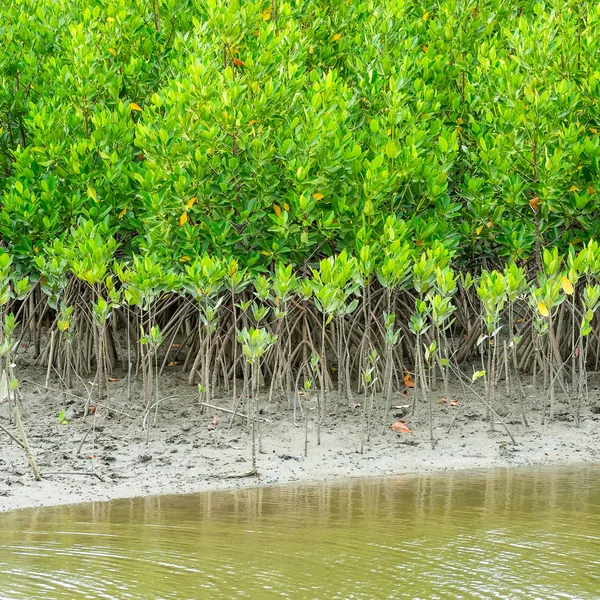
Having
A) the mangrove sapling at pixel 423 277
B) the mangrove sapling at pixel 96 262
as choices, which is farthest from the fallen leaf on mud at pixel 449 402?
the mangrove sapling at pixel 96 262

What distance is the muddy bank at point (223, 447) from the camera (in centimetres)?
551

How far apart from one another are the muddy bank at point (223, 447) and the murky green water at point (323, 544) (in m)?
0.31

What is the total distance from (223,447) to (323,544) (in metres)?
2.05

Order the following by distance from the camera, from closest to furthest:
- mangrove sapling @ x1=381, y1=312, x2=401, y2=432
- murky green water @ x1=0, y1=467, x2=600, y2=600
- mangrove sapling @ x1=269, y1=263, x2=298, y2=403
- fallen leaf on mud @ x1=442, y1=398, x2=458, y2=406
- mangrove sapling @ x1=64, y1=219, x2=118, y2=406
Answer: murky green water @ x1=0, y1=467, x2=600, y2=600
mangrove sapling @ x1=269, y1=263, x2=298, y2=403
mangrove sapling @ x1=381, y1=312, x2=401, y2=432
mangrove sapling @ x1=64, y1=219, x2=118, y2=406
fallen leaf on mud @ x1=442, y1=398, x2=458, y2=406

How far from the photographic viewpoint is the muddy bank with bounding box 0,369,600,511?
5.51 m

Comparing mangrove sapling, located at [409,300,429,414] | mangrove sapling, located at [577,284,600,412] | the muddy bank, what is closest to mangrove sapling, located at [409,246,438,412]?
mangrove sapling, located at [409,300,429,414]

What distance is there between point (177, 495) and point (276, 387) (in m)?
1.87

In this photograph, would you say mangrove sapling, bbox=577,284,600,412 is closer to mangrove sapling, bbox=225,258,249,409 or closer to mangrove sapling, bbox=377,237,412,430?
mangrove sapling, bbox=377,237,412,430

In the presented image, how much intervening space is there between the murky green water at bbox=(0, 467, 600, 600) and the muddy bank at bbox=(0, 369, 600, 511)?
31cm

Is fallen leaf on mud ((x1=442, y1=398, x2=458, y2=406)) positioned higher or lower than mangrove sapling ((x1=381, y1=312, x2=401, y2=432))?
lower

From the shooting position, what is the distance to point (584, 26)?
340 inches

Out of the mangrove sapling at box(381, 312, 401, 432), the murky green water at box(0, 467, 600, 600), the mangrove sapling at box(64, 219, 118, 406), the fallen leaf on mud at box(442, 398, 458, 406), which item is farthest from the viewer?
the fallen leaf on mud at box(442, 398, 458, 406)

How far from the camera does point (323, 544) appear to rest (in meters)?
4.27

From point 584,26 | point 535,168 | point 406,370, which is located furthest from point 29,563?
point 584,26
